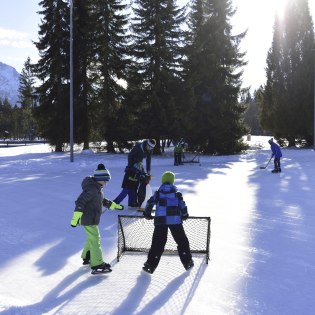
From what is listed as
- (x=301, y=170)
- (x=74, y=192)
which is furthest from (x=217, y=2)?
(x=74, y=192)

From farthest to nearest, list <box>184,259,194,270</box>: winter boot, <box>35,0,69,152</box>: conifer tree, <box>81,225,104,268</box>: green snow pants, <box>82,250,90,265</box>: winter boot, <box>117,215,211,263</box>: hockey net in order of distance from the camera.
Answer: <box>35,0,69,152</box>: conifer tree, <box>117,215,211,263</box>: hockey net, <box>82,250,90,265</box>: winter boot, <box>184,259,194,270</box>: winter boot, <box>81,225,104,268</box>: green snow pants

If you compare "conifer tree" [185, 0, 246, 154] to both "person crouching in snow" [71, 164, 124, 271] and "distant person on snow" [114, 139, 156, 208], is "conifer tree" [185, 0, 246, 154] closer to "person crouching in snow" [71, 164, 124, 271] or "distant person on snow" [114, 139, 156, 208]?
"distant person on snow" [114, 139, 156, 208]

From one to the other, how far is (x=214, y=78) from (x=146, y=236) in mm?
24060

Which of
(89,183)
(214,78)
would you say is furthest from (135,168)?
(214,78)

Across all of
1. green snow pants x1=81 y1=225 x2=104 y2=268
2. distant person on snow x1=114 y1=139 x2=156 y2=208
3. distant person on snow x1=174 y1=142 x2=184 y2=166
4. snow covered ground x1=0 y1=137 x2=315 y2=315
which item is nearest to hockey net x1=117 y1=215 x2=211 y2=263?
snow covered ground x1=0 y1=137 x2=315 y2=315

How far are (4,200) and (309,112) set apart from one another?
31.1m

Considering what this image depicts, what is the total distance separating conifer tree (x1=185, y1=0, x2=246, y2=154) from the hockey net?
20.5m

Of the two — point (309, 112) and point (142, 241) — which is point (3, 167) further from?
point (309, 112)

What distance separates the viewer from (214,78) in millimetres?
29578

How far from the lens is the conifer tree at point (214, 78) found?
28.7 metres

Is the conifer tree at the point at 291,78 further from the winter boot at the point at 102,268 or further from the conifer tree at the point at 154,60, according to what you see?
the winter boot at the point at 102,268

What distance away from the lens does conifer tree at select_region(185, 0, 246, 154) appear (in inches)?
1130

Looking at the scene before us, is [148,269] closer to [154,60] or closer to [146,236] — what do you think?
[146,236]

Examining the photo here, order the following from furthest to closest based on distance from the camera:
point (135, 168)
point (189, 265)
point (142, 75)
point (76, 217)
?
point (142, 75), point (135, 168), point (189, 265), point (76, 217)
